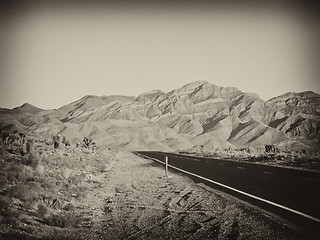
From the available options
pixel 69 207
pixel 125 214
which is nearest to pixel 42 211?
pixel 69 207

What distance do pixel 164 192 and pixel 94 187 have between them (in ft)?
10.3

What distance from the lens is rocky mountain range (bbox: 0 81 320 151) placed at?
103 metres

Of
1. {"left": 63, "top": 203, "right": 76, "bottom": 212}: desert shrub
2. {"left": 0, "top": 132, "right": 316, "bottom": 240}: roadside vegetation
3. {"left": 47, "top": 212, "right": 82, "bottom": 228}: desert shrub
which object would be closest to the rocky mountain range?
{"left": 0, "top": 132, "right": 316, "bottom": 240}: roadside vegetation

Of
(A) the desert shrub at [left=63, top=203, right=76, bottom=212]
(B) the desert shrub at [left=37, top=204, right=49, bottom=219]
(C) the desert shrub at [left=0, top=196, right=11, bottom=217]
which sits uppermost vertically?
(C) the desert shrub at [left=0, top=196, right=11, bottom=217]

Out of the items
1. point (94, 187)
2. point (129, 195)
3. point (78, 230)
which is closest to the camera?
point (78, 230)

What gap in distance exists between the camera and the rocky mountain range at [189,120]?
103325 mm

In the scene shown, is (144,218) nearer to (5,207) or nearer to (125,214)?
(125,214)

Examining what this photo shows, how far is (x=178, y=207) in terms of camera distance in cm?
957

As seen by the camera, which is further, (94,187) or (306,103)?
(306,103)

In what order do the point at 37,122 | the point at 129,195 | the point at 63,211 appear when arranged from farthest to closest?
the point at 37,122 < the point at 129,195 < the point at 63,211

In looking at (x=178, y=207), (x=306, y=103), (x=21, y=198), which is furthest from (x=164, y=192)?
(x=306, y=103)

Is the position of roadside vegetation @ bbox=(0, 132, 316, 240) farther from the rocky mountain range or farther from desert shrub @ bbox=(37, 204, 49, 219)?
the rocky mountain range

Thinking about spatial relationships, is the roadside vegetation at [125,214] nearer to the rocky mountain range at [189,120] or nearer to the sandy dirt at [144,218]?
the sandy dirt at [144,218]

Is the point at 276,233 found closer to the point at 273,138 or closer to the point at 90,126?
the point at 273,138
